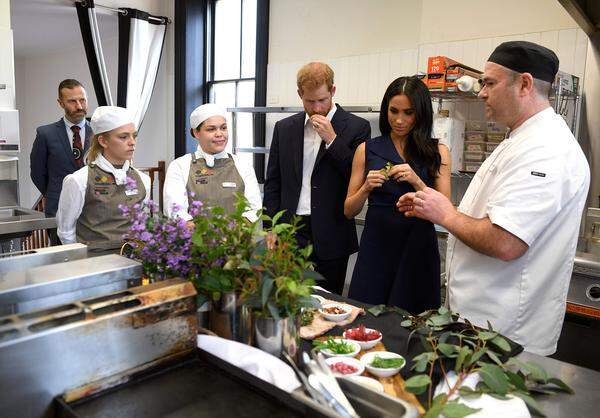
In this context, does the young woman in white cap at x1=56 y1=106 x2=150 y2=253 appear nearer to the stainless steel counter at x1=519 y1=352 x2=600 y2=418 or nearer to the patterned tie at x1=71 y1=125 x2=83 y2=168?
the patterned tie at x1=71 y1=125 x2=83 y2=168

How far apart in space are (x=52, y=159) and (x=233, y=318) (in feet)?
9.46

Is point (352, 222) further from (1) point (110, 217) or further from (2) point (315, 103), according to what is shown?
(1) point (110, 217)

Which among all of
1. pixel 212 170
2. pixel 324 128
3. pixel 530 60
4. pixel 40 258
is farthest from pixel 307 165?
pixel 40 258

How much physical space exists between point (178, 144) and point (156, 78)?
2.85ft

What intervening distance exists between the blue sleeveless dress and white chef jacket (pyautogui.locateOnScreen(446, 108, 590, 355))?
45 cm

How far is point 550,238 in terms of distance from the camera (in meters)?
1.56

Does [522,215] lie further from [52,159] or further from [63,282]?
[52,159]

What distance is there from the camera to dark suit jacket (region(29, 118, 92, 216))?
3.44 meters

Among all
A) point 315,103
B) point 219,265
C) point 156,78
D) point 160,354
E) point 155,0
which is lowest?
point 160,354

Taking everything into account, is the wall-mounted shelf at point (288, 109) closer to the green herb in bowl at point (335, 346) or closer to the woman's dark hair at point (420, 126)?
the woman's dark hair at point (420, 126)

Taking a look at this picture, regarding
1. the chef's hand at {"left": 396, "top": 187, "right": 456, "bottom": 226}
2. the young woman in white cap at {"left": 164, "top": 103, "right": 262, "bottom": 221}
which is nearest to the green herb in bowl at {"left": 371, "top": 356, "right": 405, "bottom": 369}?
the chef's hand at {"left": 396, "top": 187, "right": 456, "bottom": 226}

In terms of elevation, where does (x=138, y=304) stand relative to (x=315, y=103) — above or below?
below

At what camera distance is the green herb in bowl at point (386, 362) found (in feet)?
3.75

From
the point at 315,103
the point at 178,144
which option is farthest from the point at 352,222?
the point at 178,144
